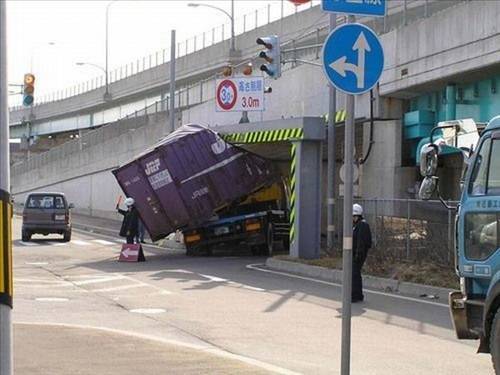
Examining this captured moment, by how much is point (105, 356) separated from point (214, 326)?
3132mm

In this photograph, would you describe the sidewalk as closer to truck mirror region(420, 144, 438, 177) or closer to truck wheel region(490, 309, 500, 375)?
truck wheel region(490, 309, 500, 375)

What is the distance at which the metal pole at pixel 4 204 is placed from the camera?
3.93 meters

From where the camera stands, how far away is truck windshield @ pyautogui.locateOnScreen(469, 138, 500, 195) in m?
7.68

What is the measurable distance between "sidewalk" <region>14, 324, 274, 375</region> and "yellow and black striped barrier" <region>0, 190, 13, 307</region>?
13.5ft

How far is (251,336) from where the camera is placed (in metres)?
11.1

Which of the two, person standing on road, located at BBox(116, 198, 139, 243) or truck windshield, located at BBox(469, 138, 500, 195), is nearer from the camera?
truck windshield, located at BBox(469, 138, 500, 195)

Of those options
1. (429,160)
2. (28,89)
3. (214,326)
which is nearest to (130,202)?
(214,326)

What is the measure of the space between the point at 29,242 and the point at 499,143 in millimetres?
25846

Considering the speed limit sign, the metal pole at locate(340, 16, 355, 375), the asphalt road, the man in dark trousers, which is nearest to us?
the metal pole at locate(340, 16, 355, 375)

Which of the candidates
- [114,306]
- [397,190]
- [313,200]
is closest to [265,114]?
[397,190]

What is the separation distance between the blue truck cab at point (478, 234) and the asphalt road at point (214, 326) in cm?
110

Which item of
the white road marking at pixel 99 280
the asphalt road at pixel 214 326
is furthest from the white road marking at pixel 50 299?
the white road marking at pixel 99 280

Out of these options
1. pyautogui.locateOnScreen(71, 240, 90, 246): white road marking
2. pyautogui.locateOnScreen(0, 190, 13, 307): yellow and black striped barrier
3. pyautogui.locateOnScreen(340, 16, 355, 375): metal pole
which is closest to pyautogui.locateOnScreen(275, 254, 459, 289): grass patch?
pyautogui.locateOnScreen(340, 16, 355, 375): metal pole

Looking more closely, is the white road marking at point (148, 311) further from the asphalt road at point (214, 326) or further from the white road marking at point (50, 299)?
the white road marking at point (50, 299)
